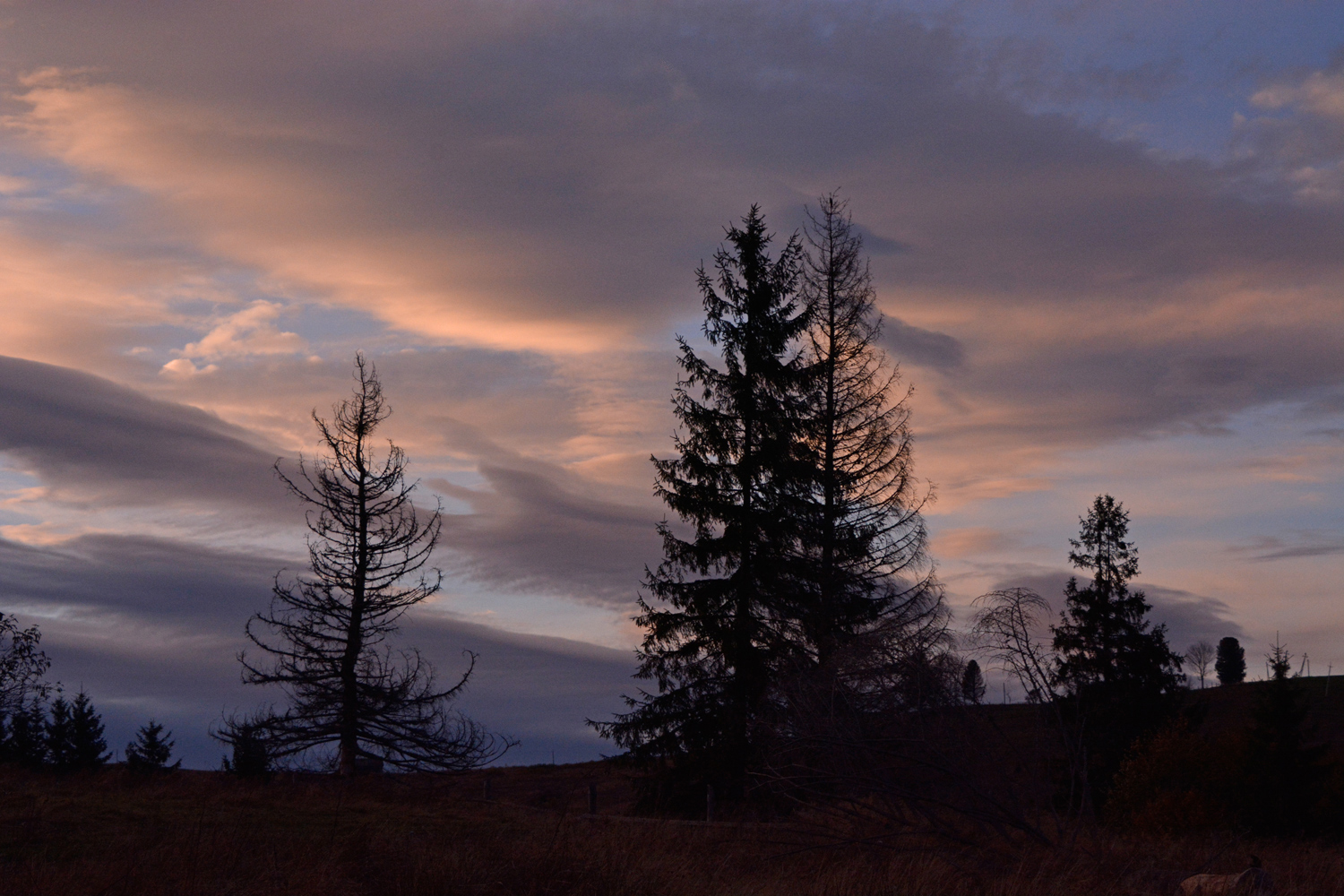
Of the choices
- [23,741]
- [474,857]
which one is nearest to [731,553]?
[474,857]

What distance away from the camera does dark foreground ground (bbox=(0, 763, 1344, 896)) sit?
10242 millimetres

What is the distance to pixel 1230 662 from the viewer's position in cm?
11288

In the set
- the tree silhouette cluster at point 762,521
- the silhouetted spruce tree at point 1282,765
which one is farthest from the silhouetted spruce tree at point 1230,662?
the tree silhouette cluster at point 762,521

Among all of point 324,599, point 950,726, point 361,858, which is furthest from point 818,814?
point 324,599

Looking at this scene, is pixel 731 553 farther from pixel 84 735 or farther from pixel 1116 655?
pixel 84 735

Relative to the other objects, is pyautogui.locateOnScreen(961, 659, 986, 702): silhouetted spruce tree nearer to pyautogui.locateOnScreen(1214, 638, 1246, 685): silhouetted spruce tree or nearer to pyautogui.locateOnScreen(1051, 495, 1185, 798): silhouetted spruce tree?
pyautogui.locateOnScreen(1051, 495, 1185, 798): silhouetted spruce tree

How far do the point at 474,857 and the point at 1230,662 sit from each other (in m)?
121

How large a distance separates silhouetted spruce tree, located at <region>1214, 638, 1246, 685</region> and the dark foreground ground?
105 m

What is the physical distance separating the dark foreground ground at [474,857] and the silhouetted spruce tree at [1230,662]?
346 ft

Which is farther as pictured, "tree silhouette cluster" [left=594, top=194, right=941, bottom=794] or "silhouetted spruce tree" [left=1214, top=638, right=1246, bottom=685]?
"silhouetted spruce tree" [left=1214, top=638, right=1246, bottom=685]

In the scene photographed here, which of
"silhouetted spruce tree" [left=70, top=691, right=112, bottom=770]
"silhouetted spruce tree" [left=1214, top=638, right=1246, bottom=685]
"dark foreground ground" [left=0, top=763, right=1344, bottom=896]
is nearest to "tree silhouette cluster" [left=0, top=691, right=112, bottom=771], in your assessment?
"silhouetted spruce tree" [left=70, top=691, right=112, bottom=770]

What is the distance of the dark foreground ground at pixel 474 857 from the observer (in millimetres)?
10242

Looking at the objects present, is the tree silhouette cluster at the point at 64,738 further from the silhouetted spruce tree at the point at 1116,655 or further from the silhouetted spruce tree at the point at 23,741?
the silhouetted spruce tree at the point at 1116,655

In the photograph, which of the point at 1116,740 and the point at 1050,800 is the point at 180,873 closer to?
the point at 1050,800
